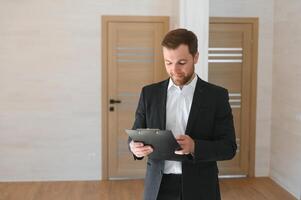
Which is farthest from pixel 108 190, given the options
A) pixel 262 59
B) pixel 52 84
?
pixel 262 59

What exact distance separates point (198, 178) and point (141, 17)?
4.08 m

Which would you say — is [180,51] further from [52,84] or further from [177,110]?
[52,84]

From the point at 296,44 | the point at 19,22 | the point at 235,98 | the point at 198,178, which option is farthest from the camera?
the point at 235,98

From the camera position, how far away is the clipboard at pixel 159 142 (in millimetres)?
1579

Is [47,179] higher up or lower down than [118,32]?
lower down

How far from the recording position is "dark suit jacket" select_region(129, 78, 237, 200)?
5.48 ft

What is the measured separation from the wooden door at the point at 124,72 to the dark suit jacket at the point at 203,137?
385 centimetres

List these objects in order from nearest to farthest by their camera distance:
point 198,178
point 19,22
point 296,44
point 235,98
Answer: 1. point 198,178
2. point 296,44
3. point 19,22
4. point 235,98

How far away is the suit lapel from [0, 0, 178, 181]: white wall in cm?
390

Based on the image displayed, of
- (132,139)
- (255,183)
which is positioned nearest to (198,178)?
(132,139)

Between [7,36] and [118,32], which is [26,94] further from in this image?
[118,32]

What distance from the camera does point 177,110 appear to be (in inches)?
68.0

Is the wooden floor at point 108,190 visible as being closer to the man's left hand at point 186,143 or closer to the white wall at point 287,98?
the white wall at point 287,98

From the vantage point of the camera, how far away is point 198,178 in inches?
66.4
